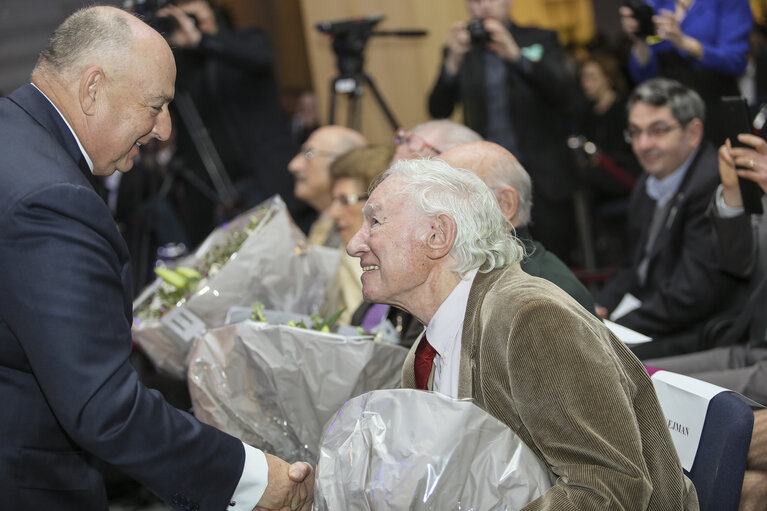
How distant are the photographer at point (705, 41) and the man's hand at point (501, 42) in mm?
588

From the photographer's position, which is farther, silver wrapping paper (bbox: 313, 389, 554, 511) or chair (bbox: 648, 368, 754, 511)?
chair (bbox: 648, 368, 754, 511)

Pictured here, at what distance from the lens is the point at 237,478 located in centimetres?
177

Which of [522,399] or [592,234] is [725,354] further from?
[592,234]

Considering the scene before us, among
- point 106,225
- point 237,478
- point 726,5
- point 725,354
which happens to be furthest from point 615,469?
point 726,5

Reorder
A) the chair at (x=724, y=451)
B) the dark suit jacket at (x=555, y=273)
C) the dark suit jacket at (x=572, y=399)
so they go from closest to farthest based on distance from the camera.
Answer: the dark suit jacket at (x=572, y=399)
the chair at (x=724, y=451)
the dark suit jacket at (x=555, y=273)

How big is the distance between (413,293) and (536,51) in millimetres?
2600

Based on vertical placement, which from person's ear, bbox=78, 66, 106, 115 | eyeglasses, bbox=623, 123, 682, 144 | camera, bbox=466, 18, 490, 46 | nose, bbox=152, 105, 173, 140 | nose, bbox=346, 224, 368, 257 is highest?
person's ear, bbox=78, 66, 106, 115

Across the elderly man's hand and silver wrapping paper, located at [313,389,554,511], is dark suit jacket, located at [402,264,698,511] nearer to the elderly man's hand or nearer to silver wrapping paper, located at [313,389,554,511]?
silver wrapping paper, located at [313,389,554,511]

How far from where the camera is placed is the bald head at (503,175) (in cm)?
241

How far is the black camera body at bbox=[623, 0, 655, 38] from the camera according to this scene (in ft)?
13.2

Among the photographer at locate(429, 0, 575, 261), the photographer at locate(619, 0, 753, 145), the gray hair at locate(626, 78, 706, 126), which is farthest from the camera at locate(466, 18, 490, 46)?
the gray hair at locate(626, 78, 706, 126)

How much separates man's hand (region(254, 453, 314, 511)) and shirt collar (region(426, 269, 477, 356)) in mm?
436

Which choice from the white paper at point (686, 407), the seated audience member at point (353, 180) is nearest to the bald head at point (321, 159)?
the seated audience member at point (353, 180)

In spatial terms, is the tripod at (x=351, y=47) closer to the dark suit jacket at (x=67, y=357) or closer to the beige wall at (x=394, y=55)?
the beige wall at (x=394, y=55)
